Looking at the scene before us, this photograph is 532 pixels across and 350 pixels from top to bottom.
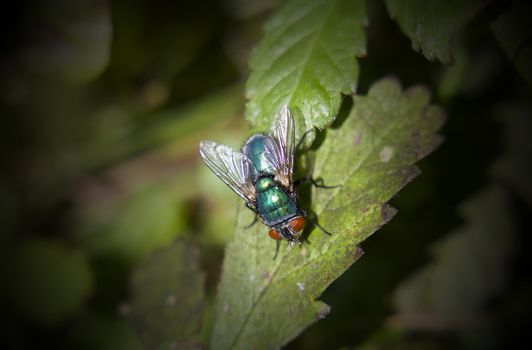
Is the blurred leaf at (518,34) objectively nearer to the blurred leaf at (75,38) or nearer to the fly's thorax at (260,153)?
the fly's thorax at (260,153)

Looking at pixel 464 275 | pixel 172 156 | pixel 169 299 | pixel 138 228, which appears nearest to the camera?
pixel 169 299

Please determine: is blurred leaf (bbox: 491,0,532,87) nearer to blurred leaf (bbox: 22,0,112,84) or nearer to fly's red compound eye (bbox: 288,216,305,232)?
fly's red compound eye (bbox: 288,216,305,232)

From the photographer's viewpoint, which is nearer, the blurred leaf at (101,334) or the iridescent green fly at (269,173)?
the iridescent green fly at (269,173)

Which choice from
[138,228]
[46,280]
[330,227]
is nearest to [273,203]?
[330,227]

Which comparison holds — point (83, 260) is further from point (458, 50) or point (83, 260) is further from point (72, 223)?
point (458, 50)

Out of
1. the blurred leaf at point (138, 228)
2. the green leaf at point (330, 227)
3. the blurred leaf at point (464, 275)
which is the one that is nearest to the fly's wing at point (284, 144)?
the green leaf at point (330, 227)

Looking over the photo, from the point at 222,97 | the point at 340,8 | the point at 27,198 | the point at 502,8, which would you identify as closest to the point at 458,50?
the point at 502,8

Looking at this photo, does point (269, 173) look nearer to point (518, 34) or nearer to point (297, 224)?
point (297, 224)
